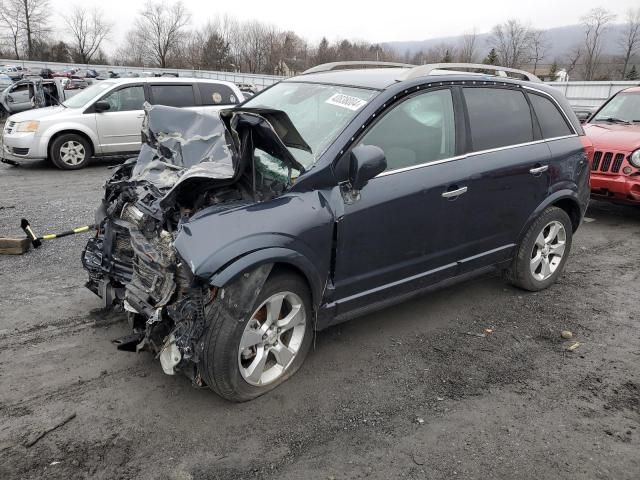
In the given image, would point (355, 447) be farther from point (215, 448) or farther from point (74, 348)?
point (74, 348)

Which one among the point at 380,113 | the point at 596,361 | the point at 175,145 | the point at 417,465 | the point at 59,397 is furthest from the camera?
the point at 175,145

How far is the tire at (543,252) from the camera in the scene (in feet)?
15.0

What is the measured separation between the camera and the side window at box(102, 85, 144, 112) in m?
10.3

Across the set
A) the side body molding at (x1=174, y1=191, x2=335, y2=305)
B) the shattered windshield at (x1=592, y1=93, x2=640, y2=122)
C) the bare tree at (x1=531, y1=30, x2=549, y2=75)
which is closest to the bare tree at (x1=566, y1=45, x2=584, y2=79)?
the bare tree at (x1=531, y1=30, x2=549, y2=75)

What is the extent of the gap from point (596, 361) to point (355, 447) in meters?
2.04

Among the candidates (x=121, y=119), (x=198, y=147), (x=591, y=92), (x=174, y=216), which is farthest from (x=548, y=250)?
(x=591, y=92)

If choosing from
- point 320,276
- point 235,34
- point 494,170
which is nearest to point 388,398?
point 320,276

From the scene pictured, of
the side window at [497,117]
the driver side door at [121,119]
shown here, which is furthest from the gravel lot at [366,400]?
the driver side door at [121,119]

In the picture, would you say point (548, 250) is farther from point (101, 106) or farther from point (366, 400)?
point (101, 106)

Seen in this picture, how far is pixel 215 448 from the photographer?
2713mm

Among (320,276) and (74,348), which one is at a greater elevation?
(320,276)

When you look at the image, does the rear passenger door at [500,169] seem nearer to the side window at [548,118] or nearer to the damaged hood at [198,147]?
the side window at [548,118]

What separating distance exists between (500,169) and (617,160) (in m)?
3.84

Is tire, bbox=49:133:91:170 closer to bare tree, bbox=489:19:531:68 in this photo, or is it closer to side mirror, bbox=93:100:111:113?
side mirror, bbox=93:100:111:113
